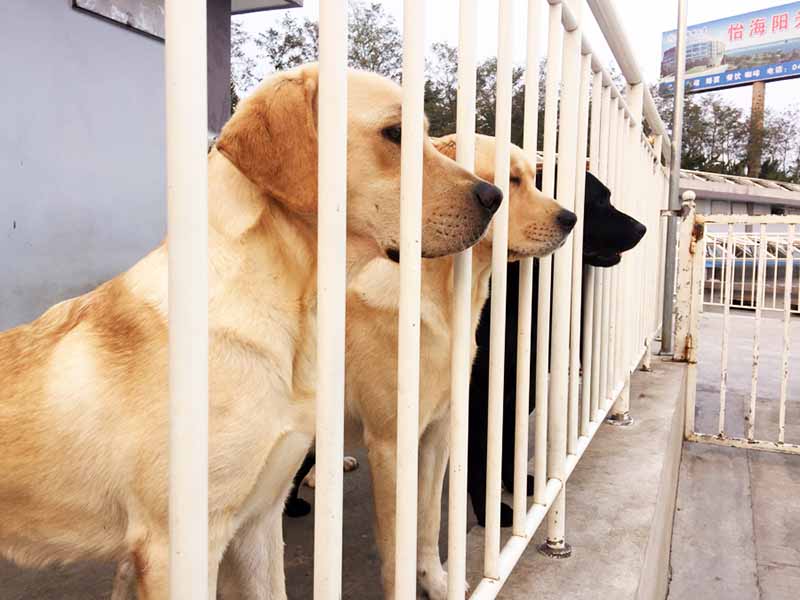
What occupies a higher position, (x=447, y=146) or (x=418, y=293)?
(x=447, y=146)

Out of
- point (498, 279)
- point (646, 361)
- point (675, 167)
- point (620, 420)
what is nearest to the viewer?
point (498, 279)

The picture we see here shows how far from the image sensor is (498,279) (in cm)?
142

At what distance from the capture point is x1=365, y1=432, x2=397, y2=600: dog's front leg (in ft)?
5.74

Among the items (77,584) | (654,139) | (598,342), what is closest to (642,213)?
(654,139)

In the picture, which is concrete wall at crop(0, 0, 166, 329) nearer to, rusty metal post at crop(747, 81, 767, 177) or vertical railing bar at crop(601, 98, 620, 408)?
Answer: vertical railing bar at crop(601, 98, 620, 408)

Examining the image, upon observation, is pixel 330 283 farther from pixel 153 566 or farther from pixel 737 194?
pixel 737 194

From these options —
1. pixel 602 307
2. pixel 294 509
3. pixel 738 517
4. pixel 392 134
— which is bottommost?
pixel 738 517

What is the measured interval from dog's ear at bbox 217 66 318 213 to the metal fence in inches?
7.4

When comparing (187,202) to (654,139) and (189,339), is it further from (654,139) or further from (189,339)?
(654,139)

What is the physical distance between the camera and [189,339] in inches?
25.3

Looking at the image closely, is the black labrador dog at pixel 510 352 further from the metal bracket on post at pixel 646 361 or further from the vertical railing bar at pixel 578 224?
the metal bracket on post at pixel 646 361

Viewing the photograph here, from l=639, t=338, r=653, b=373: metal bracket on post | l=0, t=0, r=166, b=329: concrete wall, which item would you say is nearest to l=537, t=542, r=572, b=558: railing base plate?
l=639, t=338, r=653, b=373: metal bracket on post

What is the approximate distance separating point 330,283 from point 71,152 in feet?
14.8

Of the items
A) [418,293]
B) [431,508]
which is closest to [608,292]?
[431,508]
